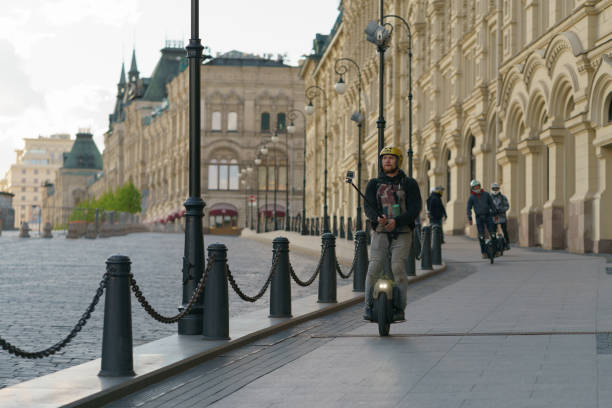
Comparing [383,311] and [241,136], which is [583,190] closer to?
[383,311]

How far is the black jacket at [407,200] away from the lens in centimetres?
945

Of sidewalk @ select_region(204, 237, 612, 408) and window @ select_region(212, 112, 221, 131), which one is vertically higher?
window @ select_region(212, 112, 221, 131)

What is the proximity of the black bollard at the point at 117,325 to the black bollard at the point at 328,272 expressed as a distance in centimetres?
573

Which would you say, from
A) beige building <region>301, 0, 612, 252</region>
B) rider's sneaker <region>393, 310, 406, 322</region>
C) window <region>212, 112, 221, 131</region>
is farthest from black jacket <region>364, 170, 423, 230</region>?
window <region>212, 112, 221, 131</region>

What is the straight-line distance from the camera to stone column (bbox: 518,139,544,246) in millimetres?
28609

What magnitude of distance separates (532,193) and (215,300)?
70.5 ft

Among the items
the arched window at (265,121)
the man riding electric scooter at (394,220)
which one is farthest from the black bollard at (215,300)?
the arched window at (265,121)

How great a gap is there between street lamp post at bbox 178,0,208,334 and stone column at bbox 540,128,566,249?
59.0ft

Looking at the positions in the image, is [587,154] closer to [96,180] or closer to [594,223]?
[594,223]

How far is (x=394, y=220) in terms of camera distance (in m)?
9.36

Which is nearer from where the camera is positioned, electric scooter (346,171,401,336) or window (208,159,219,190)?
electric scooter (346,171,401,336)

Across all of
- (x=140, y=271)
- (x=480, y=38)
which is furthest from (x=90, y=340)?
(x=480, y=38)

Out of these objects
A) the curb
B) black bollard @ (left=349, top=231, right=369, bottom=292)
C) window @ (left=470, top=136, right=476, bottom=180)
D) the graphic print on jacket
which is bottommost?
the curb

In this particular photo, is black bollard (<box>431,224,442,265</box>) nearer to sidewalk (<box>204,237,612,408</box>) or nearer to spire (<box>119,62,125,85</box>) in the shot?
sidewalk (<box>204,237,612,408</box>)
